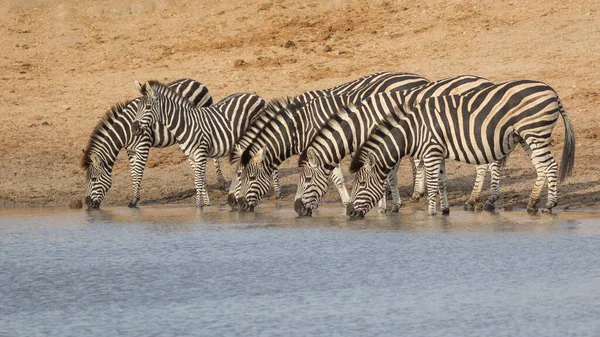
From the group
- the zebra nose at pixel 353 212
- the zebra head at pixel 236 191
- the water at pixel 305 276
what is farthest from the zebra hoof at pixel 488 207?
the zebra head at pixel 236 191

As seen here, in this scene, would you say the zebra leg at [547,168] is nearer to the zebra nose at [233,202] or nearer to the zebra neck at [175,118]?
the zebra nose at [233,202]

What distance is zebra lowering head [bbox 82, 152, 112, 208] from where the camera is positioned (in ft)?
56.7

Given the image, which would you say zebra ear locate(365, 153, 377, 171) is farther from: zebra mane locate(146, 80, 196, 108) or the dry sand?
zebra mane locate(146, 80, 196, 108)

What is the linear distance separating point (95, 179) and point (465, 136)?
541 cm

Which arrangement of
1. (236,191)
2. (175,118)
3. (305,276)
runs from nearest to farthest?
(305,276), (236,191), (175,118)

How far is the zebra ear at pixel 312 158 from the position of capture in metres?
15.4

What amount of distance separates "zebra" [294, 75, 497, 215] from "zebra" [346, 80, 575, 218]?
66 centimetres

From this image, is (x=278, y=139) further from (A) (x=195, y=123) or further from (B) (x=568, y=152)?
(B) (x=568, y=152)

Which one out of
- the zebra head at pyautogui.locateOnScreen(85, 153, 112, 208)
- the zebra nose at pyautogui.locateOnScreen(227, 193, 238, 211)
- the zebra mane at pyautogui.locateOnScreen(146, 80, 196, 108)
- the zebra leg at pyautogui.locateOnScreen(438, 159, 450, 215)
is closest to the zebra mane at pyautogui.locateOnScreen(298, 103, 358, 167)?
the zebra nose at pyautogui.locateOnScreen(227, 193, 238, 211)

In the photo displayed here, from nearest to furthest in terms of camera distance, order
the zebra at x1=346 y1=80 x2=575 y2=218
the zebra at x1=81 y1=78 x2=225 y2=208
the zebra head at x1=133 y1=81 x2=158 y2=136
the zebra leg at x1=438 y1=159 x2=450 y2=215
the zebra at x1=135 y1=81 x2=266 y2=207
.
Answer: the zebra at x1=346 y1=80 x2=575 y2=218, the zebra leg at x1=438 y1=159 x2=450 y2=215, the zebra at x1=135 y1=81 x2=266 y2=207, the zebra head at x1=133 y1=81 x2=158 y2=136, the zebra at x1=81 y1=78 x2=225 y2=208

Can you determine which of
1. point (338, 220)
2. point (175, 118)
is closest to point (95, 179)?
point (175, 118)

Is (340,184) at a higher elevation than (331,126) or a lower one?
lower

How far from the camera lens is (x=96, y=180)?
1744cm

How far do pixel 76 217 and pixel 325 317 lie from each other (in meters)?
7.40
